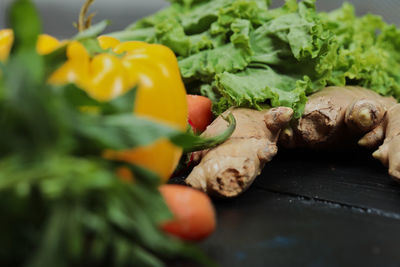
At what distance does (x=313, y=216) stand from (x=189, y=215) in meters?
0.34

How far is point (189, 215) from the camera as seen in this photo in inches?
35.0

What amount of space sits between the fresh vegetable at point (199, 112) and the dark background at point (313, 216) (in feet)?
0.76

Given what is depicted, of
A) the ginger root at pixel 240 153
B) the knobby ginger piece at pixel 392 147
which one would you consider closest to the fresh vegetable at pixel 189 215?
the ginger root at pixel 240 153

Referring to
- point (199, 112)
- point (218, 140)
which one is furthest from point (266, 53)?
point (218, 140)

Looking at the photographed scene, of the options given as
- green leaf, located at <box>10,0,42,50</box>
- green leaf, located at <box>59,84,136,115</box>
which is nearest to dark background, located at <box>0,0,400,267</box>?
green leaf, located at <box>59,84,136,115</box>

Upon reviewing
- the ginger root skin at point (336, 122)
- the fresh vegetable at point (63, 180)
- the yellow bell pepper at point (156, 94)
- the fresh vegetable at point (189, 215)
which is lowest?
the ginger root skin at point (336, 122)

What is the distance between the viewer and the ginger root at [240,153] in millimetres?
1205

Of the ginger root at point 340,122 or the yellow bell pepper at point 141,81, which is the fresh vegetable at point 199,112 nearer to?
the ginger root at point 340,122

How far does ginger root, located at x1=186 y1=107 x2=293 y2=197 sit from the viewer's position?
121 cm

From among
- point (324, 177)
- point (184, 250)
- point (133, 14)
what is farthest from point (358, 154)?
point (133, 14)

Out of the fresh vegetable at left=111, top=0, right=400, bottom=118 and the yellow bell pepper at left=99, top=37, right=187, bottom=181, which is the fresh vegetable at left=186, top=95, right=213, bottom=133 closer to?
the fresh vegetable at left=111, top=0, right=400, bottom=118

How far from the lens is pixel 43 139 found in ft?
2.38

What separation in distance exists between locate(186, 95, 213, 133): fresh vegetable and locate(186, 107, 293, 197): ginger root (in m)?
Answer: 0.13

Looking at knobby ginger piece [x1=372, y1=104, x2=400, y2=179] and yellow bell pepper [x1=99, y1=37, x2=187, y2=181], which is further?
knobby ginger piece [x1=372, y1=104, x2=400, y2=179]
